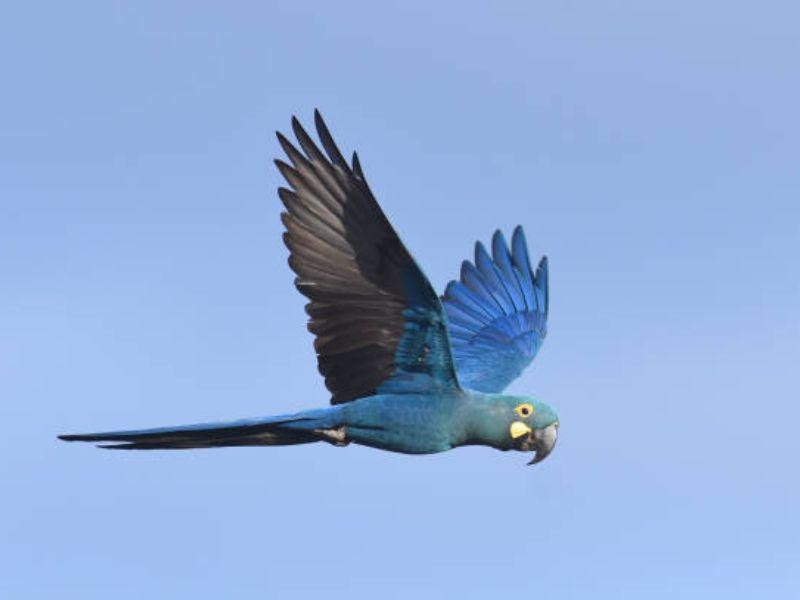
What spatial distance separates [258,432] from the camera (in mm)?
12375

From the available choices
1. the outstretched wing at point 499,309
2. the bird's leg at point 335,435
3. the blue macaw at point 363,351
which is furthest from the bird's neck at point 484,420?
the outstretched wing at point 499,309

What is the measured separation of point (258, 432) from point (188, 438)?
1.95 feet

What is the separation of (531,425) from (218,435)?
2711 millimetres

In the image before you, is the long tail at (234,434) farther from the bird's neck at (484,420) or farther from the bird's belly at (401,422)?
the bird's neck at (484,420)

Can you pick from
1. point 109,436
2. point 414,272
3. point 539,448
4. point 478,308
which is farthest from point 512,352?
point 109,436

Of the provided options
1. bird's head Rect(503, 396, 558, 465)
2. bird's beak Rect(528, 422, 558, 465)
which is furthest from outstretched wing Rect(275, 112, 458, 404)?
bird's beak Rect(528, 422, 558, 465)

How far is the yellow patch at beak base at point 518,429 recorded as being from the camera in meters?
12.7

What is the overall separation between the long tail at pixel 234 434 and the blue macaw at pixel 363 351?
0.01 m

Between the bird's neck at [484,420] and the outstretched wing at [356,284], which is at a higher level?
the outstretched wing at [356,284]

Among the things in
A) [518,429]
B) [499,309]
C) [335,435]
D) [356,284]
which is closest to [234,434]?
[335,435]

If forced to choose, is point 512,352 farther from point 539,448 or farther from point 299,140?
point 299,140

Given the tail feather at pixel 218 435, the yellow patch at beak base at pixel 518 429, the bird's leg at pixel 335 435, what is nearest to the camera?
the tail feather at pixel 218 435

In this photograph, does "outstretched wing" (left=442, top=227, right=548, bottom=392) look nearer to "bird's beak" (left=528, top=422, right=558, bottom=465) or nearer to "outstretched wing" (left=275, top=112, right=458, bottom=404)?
"bird's beak" (left=528, top=422, right=558, bottom=465)

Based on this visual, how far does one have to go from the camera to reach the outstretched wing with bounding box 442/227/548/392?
15500 millimetres
